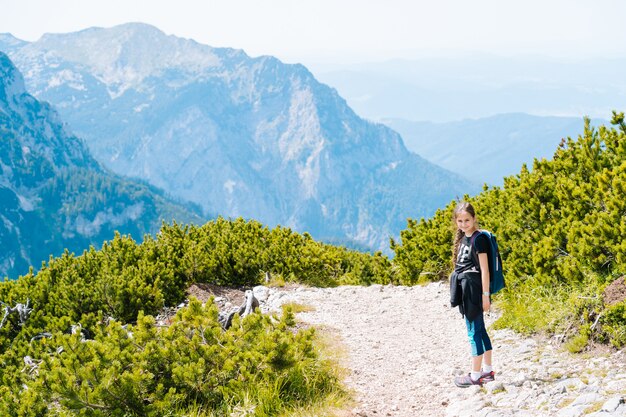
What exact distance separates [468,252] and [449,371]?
2107 millimetres

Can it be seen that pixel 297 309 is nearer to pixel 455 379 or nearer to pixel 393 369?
pixel 393 369

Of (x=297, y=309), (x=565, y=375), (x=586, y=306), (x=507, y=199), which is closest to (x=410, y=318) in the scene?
(x=297, y=309)

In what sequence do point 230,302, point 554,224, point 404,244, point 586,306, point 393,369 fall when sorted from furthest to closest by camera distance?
point 404,244, point 230,302, point 554,224, point 393,369, point 586,306

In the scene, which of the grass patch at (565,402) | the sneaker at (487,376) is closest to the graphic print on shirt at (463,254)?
the sneaker at (487,376)

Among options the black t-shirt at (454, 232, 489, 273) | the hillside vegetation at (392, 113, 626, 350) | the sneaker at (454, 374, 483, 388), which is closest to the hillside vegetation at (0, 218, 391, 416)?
the sneaker at (454, 374, 483, 388)

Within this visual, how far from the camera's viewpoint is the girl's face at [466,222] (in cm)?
709

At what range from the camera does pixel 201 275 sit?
16469 mm

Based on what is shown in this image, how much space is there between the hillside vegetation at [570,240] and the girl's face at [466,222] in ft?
2.18

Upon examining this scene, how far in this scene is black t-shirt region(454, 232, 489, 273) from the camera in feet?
22.8

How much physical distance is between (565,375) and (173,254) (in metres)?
11.9

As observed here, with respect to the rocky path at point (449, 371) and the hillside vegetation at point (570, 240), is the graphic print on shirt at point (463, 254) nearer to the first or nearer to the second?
the hillside vegetation at point (570, 240)

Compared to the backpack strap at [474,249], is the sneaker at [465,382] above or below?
below

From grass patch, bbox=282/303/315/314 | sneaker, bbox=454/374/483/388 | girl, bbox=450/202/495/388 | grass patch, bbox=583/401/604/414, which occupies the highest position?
girl, bbox=450/202/495/388

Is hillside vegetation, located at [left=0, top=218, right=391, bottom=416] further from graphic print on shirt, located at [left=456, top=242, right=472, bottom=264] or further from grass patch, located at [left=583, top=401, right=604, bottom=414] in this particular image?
grass patch, located at [left=583, top=401, right=604, bottom=414]
